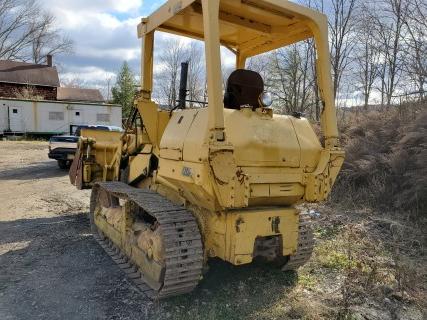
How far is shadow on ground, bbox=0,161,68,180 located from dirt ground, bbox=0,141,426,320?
690 centimetres

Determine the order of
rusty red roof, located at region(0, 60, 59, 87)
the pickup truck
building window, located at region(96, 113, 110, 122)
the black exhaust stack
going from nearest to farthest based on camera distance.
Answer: the black exhaust stack < the pickup truck < building window, located at region(96, 113, 110, 122) < rusty red roof, located at region(0, 60, 59, 87)

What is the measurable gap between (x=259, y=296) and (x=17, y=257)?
3136mm

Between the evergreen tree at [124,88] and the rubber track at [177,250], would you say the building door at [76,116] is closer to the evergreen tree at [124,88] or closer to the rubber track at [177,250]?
the evergreen tree at [124,88]

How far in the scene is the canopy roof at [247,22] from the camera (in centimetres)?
398

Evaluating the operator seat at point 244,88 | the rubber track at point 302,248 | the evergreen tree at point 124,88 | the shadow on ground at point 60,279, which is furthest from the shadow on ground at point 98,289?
the evergreen tree at point 124,88

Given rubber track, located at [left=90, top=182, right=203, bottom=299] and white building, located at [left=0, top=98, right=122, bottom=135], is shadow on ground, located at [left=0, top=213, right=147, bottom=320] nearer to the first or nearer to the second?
rubber track, located at [left=90, top=182, right=203, bottom=299]

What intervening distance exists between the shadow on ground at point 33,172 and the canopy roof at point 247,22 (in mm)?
9453

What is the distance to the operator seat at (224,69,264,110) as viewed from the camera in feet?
14.1

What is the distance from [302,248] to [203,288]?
1119 mm

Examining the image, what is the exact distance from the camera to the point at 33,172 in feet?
46.0

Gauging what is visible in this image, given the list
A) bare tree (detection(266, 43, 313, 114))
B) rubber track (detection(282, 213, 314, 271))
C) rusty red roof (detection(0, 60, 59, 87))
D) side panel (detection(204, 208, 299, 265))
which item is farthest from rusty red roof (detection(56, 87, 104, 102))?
side panel (detection(204, 208, 299, 265))

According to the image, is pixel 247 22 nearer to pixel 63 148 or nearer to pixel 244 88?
pixel 244 88

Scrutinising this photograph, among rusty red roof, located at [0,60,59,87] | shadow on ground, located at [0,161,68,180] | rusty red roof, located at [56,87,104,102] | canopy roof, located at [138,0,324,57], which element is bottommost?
shadow on ground, located at [0,161,68,180]

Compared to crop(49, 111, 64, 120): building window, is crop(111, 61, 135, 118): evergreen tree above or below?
above
